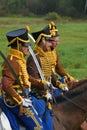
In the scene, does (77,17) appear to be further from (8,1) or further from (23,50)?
(23,50)

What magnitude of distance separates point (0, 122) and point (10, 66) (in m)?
0.82

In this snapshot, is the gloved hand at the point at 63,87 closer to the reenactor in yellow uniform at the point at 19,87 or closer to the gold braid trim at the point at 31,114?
the reenactor in yellow uniform at the point at 19,87

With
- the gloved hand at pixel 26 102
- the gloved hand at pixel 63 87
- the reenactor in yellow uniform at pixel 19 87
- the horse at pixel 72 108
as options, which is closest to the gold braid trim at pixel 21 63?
the reenactor in yellow uniform at pixel 19 87

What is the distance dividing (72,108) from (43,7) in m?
62.9

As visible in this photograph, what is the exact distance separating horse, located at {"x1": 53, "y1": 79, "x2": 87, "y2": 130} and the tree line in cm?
5678

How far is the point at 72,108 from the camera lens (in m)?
7.60

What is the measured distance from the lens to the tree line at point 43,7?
217ft

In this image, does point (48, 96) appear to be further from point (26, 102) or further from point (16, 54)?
point (16, 54)

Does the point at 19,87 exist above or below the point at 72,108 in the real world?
above

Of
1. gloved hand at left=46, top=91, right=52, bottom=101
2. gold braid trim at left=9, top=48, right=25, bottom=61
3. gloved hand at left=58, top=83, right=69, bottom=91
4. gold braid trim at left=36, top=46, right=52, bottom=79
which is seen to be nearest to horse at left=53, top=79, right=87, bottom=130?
gloved hand at left=46, top=91, right=52, bottom=101

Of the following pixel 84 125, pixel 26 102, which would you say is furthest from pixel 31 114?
pixel 84 125

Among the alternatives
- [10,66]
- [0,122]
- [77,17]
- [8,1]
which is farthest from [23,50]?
[8,1]

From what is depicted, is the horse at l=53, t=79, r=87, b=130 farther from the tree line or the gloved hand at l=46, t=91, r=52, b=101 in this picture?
the tree line

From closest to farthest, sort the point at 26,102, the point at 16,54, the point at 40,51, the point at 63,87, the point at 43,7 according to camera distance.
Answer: the point at 26,102, the point at 16,54, the point at 63,87, the point at 40,51, the point at 43,7
